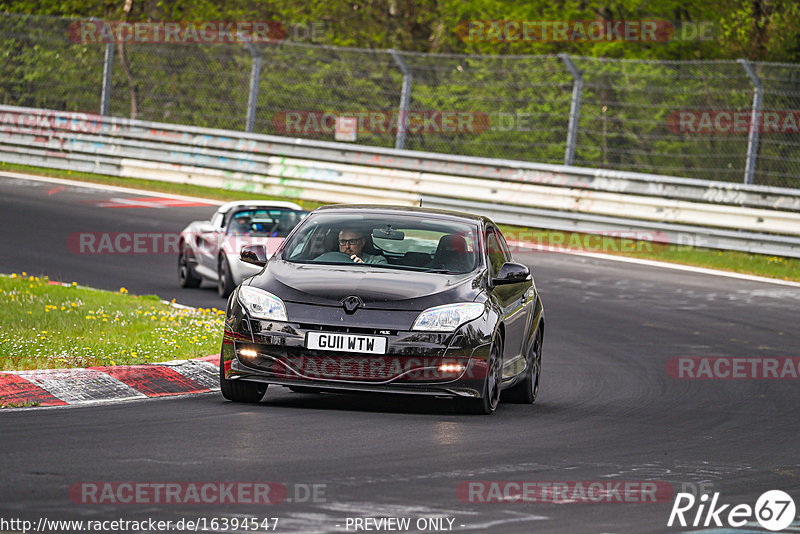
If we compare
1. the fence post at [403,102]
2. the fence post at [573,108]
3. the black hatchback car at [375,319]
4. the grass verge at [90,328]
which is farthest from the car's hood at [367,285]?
the fence post at [403,102]

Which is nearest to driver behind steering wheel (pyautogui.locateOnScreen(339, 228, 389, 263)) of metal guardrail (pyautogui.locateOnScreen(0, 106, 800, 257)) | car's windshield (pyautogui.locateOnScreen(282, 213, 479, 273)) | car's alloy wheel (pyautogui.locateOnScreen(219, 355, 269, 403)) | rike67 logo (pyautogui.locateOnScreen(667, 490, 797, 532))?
car's windshield (pyautogui.locateOnScreen(282, 213, 479, 273))

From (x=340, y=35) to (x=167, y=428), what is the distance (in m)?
34.1

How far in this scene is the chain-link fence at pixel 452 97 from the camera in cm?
2258

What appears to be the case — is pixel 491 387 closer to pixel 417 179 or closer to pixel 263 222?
pixel 263 222

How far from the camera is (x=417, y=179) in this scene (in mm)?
25438

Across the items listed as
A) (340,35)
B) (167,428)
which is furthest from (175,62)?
(167,428)

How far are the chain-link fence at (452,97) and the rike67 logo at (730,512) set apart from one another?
1544 centimetres

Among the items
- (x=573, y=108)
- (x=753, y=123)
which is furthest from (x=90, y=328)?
(x=573, y=108)

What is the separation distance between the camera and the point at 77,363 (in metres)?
10.5

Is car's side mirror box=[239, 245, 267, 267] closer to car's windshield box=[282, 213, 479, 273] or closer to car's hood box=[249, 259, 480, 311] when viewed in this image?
car's windshield box=[282, 213, 479, 273]

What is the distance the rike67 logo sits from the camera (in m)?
6.59

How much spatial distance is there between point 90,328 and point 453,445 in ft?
17.3

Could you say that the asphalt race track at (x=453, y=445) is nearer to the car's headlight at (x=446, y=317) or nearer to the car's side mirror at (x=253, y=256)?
the car's headlight at (x=446, y=317)

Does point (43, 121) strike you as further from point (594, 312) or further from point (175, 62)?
point (594, 312)
